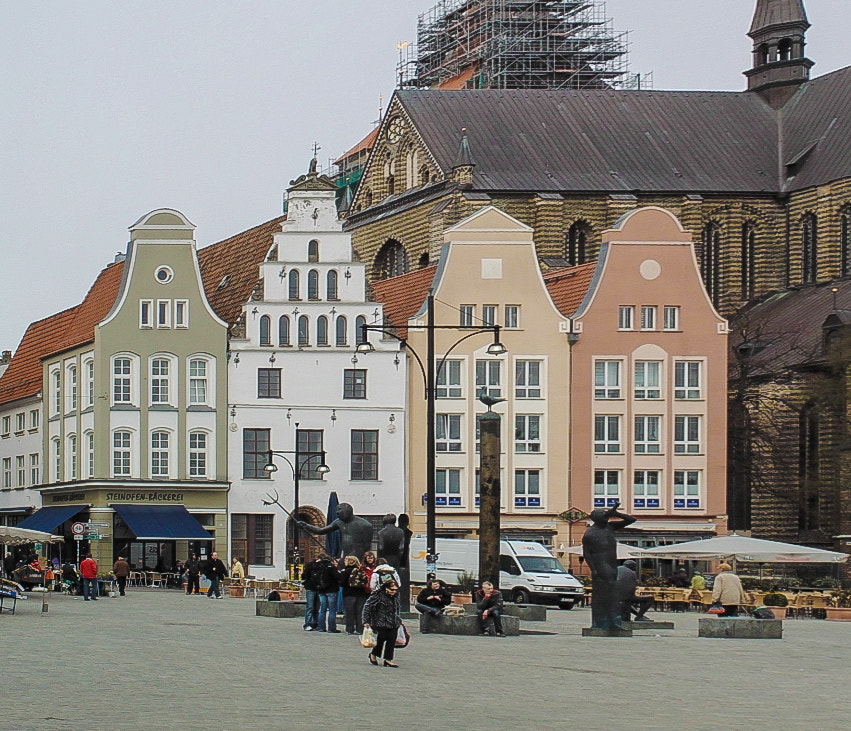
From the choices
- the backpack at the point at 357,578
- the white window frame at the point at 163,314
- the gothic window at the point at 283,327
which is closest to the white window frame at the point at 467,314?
the gothic window at the point at 283,327

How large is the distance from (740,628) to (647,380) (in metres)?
Result: 35.9

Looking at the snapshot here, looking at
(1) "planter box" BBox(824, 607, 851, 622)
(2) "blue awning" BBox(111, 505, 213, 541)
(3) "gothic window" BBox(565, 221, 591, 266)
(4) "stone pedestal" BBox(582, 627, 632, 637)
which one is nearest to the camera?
(4) "stone pedestal" BBox(582, 627, 632, 637)

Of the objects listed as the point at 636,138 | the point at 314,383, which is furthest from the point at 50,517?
the point at 636,138

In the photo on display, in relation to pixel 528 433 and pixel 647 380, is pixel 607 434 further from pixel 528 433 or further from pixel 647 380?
pixel 528 433

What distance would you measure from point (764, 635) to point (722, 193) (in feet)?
199

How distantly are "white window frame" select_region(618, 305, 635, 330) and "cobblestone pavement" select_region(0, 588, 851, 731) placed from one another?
1372 inches

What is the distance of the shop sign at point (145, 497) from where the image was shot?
6644cm

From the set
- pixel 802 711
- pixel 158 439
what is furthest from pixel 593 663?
pixel 158 439

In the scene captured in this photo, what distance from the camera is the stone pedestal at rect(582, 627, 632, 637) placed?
33625 millimetres

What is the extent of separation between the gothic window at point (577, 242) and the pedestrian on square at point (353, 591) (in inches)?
2321

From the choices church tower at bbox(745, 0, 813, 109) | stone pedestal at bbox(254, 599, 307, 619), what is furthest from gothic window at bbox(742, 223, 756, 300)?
stone pedestal at bbox(254, 599, 307, 619)

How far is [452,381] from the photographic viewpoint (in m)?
68.7

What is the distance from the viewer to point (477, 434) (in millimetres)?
68875

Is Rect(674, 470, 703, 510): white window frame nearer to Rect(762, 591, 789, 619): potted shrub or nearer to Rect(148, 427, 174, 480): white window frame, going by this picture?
Rect(148, 427, 174, 480): white window frame
